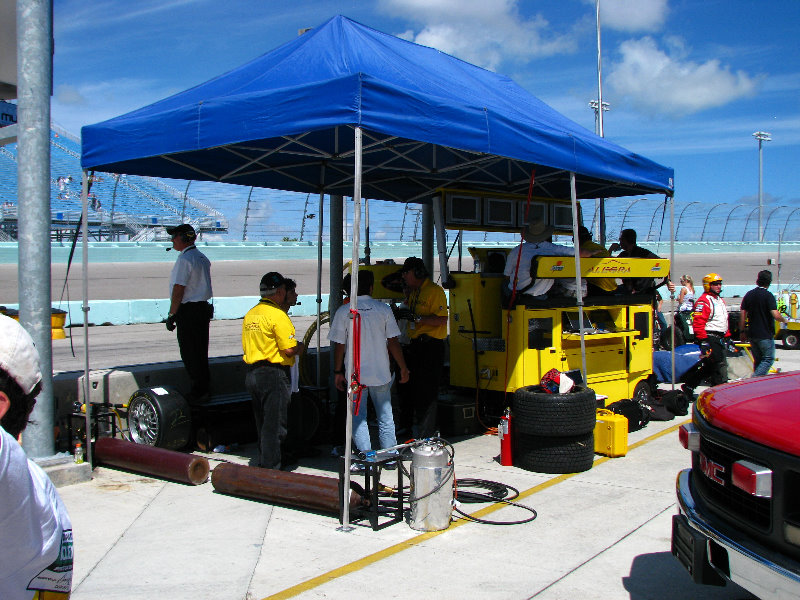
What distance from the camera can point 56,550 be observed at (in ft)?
5.98

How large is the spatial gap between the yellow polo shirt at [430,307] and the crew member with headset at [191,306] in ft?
6.97

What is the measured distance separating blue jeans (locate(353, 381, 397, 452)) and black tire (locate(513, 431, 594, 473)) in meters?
1.24

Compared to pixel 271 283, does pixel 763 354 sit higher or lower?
lower

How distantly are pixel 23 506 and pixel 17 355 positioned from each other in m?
0.34

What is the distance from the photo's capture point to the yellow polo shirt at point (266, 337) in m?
6.36

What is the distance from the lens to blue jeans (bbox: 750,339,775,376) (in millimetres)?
10594

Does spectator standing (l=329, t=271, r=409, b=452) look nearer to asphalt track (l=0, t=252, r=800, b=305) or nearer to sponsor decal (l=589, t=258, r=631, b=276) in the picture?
sponsor decal (l=589, t=258, r=631, b=276)

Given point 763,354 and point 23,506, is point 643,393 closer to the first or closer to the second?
point 763,354

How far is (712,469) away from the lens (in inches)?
139

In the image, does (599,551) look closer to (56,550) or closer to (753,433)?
(753,433)

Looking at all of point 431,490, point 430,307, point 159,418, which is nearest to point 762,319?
point 430,307

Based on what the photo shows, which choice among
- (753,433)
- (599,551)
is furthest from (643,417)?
(753,433)

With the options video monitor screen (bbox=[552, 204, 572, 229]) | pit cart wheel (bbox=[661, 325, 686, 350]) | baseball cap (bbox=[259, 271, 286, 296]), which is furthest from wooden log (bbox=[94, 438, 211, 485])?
pit cart wheel (bbox=[661, 325, 686, 350])

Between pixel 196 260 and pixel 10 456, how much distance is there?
613 centimetres
